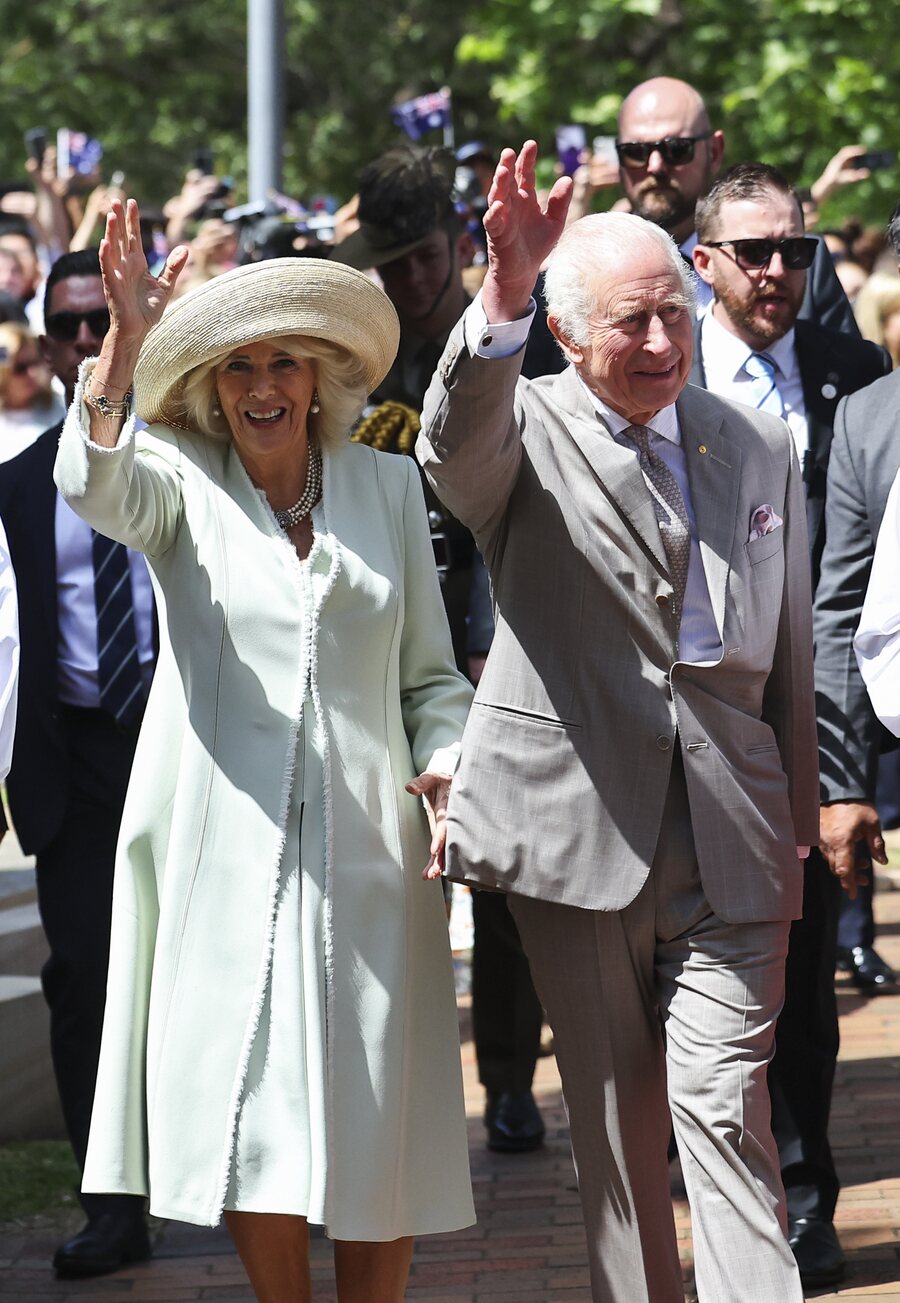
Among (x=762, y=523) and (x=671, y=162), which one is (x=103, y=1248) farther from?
(x=671, y=162)

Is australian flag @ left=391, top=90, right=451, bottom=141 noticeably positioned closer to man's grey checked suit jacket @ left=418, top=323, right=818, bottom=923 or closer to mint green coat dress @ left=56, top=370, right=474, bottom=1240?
mint green coat dress @ left=56, top=370, right=474, bottom=1240

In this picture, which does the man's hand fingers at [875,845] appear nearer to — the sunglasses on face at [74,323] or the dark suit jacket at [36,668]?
the dark suit jacket at [36,668]

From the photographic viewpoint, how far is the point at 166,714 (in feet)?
12.7

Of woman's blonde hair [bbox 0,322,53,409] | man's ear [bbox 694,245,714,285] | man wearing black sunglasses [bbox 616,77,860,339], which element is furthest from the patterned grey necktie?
woman's blonde hair [bbox 0,322,53,409]

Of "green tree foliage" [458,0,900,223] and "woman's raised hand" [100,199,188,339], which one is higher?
"green tree foliage" [458,0,900,223]

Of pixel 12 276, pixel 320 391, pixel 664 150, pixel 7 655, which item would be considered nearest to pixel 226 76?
pixel 12 276

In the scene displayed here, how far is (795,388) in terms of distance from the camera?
500 centimetres

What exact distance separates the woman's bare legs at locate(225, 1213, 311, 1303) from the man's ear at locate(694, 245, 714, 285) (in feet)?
8.06

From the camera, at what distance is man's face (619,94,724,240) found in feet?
18.7

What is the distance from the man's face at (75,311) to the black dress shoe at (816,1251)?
2.64m

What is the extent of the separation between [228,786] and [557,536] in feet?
2.52

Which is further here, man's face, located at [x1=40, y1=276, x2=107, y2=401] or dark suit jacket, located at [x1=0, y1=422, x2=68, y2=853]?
man's face, located at [x1=40, y1=276, x2=107, y2=401]

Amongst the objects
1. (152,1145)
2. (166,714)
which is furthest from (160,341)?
(152,1145)

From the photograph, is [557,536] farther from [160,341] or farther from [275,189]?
[275,189]
